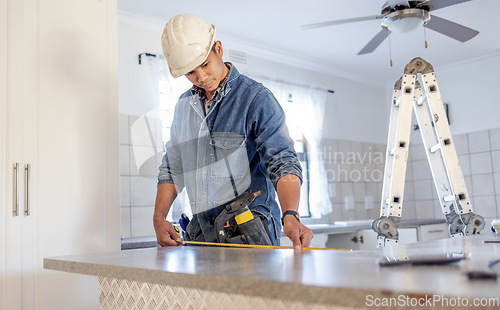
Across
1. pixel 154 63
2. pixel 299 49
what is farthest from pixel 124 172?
pixel 299 49

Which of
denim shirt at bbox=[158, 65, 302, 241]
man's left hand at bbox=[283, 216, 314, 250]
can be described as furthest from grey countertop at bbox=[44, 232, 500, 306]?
denim shirt at bbox=[158, 65, 302, 241]

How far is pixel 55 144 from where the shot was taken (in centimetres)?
193

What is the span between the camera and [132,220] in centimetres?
332

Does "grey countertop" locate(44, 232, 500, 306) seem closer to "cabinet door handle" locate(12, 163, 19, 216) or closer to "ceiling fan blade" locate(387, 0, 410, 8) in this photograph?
"cabinet door handle" locate(12, 163, 19, 216)

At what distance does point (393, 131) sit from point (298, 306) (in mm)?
2096

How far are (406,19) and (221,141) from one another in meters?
1.73

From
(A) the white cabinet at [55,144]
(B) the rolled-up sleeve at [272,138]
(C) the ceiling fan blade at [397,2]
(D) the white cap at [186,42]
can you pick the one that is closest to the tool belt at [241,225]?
(B) the rolled-up sleeve at [272,138]

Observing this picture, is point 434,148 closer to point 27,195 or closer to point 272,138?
point 272,138

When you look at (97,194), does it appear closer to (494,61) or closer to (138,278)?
(138,278)

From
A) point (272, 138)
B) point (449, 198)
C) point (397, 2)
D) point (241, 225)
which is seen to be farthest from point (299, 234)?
point (397, 2)

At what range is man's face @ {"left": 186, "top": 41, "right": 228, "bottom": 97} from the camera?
1618mm

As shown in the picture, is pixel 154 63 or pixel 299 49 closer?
pixel 154 63

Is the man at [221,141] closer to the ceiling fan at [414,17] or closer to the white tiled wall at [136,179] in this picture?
the ceiling fan at [414,17]

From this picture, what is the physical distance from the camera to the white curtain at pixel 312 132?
4.48m
